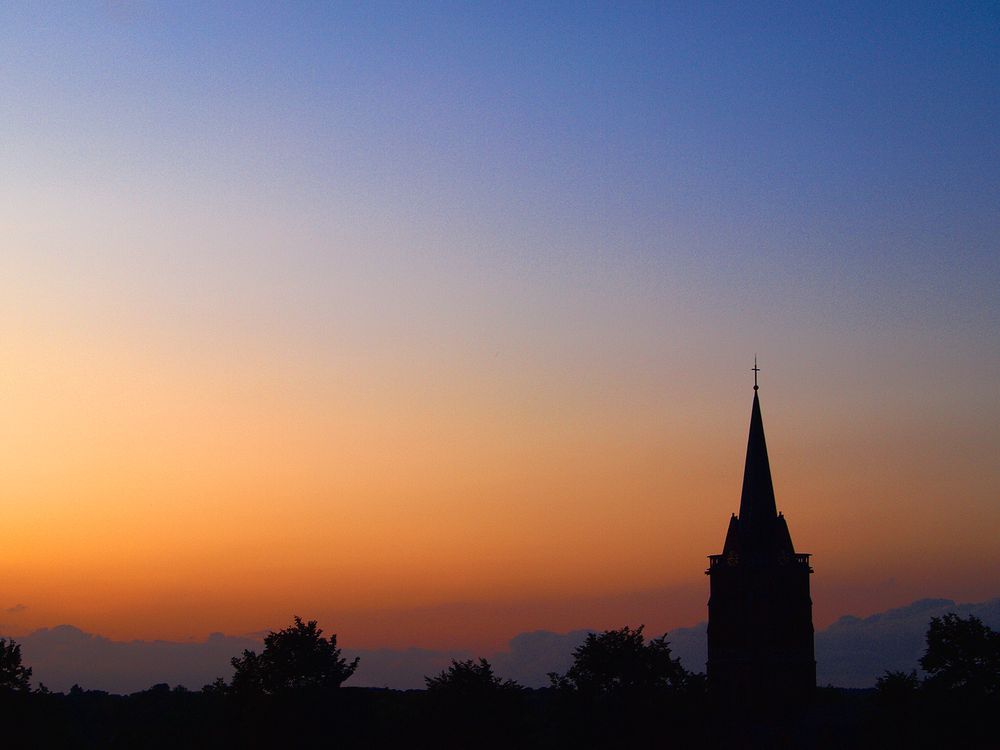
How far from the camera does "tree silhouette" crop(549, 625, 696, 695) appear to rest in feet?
322

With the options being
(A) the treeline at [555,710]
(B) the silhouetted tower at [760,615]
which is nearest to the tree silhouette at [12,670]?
(A) the treeline at [555,710]

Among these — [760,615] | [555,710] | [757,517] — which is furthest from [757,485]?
[555,710]

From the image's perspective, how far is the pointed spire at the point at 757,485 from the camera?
10331cm

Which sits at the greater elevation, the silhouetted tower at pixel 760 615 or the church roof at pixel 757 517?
the church roof at pixel 757 517

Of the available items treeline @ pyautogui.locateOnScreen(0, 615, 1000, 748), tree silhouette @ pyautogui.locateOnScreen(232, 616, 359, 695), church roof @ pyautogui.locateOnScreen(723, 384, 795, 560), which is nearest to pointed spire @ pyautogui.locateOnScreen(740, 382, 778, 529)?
church roof @ pyautogui.locateOnScreen(723, 384, 795, 560)

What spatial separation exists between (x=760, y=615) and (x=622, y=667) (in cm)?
1009

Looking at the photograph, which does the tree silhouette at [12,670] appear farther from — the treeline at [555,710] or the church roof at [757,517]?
the church roof at [757,517]

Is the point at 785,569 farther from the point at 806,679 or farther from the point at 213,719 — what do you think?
the point at 213,719

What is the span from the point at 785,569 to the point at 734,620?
4977mm

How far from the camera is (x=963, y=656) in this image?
93.7 metres

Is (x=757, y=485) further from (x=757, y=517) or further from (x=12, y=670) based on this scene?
(x=12, y=670)

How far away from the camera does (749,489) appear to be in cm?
10388

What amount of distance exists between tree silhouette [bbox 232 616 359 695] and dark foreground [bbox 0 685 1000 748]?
168cm

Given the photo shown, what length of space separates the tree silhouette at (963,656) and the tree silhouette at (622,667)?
15.7 metres
